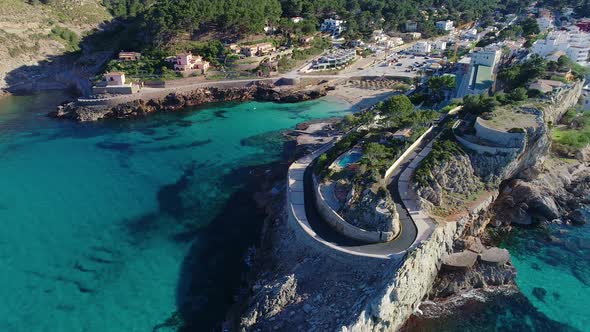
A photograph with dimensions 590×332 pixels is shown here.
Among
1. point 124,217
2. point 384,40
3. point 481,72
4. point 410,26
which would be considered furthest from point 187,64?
point 410,26

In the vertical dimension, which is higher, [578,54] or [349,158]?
[578,54]

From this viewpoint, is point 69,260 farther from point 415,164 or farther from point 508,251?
point 508,251

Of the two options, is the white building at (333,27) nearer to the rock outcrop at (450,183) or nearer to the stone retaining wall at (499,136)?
the stone retaining wall at (499,136)

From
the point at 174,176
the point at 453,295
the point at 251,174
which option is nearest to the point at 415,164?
the point at 453,295

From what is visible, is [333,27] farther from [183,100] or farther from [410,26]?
[183,100]

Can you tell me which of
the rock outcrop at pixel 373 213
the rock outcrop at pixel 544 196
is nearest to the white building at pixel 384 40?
the rock outcrop at pixel 544 196

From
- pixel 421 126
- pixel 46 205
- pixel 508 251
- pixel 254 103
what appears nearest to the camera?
pixel 508 251
